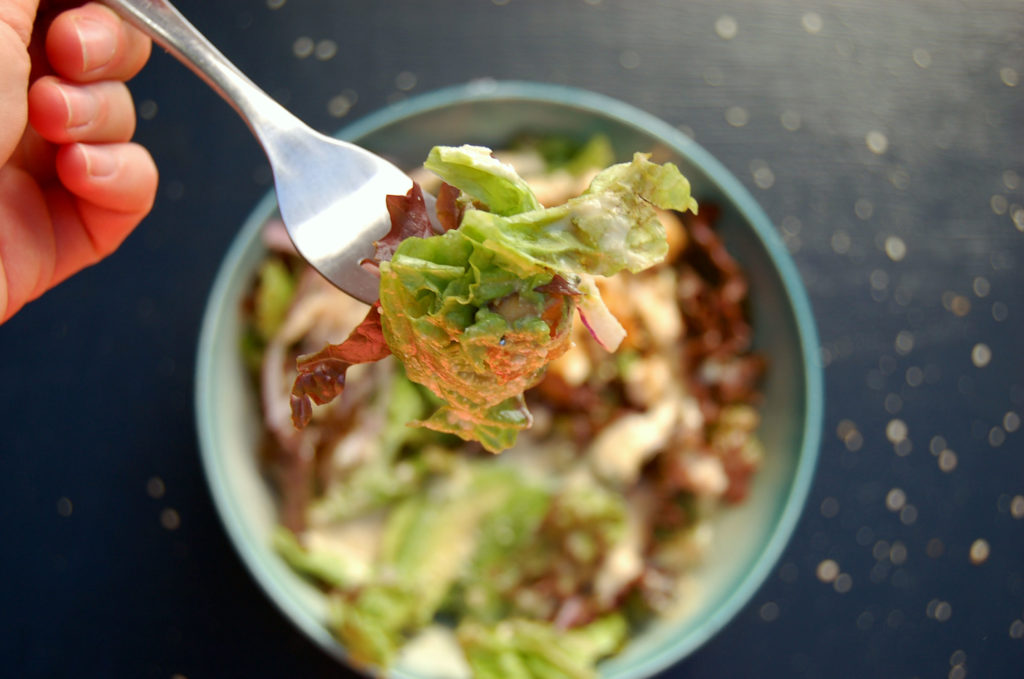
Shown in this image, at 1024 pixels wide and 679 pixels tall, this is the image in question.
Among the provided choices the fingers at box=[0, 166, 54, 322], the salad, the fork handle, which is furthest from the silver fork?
the salad

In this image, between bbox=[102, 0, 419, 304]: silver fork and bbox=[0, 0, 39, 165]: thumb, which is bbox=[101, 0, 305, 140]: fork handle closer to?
bbox=[102, 0, 419, 304]: silver fork

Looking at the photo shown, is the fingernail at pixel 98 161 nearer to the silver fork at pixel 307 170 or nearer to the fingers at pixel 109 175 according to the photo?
the fingers at pixel 109 175

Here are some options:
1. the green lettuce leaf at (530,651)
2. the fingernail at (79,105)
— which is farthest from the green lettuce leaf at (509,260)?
the green lettuce leaf at (530,651)

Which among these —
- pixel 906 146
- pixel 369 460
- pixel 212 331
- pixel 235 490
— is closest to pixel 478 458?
pixel 369 460

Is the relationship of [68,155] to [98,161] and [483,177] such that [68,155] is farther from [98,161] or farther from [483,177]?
[483,177]

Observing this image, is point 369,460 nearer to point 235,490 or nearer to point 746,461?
point 235,490

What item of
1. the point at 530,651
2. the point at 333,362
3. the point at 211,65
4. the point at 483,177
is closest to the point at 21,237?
the point at 211,65
